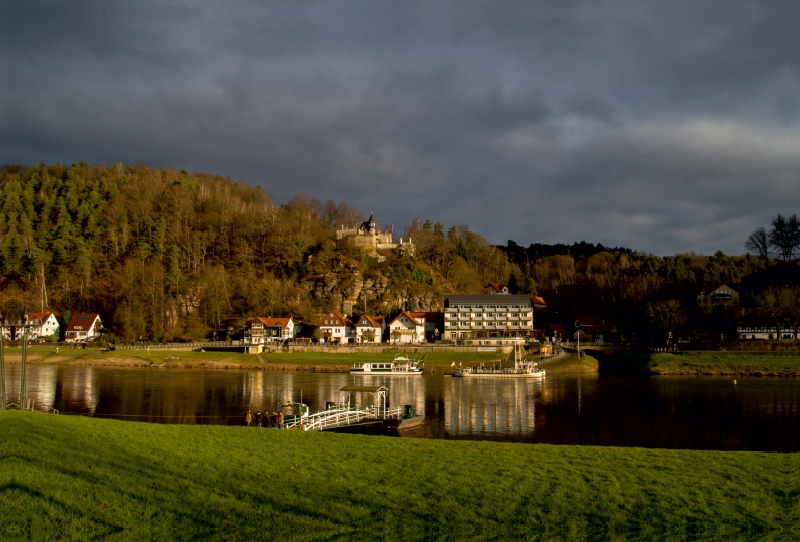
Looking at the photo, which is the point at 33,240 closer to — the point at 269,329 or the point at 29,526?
the point at 269,329

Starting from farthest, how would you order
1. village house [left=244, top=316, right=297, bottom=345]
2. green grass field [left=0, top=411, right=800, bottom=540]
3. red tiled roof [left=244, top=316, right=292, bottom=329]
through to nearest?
red tiled roof [left=244, top=316, right=292, bottom=329]
village house [left=244, top=316, right=297, bottom=345]
green grass field [left=0, top=411, right=800, bottom=540]

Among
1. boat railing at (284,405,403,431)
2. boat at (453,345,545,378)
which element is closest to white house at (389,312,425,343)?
boat at (453,345,545,378)

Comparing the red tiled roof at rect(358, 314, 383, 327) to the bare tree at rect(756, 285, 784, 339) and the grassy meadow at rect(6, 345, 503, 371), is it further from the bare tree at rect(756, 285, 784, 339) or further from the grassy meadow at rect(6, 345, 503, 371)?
the bare tree at rect(756, 285, 784, 339)

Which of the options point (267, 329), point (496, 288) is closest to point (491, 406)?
point (267, 329)

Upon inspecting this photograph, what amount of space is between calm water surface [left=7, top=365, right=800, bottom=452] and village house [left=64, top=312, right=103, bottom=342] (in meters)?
29.5

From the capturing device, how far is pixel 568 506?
12.2 m

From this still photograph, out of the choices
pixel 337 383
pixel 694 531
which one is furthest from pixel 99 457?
pixel 337 383

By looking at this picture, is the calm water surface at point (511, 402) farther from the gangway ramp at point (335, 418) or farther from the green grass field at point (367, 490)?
the green grass field at point (367, 490)

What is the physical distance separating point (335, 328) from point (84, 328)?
1674 inches

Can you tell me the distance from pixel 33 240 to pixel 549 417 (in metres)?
117

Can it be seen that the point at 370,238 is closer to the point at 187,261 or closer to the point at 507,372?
the point at 187,261

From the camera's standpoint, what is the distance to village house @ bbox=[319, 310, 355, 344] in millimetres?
100562

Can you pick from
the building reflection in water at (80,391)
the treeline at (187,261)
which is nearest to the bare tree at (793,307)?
the treeline at (187,261)

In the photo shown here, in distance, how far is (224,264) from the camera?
390 feet
